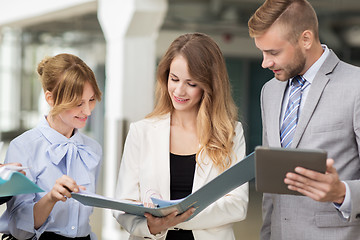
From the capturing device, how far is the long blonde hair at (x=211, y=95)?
218cm

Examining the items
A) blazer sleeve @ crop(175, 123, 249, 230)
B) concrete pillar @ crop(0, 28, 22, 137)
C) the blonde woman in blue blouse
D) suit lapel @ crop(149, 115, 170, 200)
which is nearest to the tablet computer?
blazer sleeve @ crop(175, 123, 249, 230)

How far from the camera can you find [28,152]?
2102mm

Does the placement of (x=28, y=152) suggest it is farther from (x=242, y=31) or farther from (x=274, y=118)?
(x=242, y=31)

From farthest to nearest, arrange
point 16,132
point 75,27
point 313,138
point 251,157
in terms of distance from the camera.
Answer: point 16,132
point 75,27
point 313,138
point 251,157

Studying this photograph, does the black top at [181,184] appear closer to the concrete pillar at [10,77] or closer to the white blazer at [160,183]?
the white blazer at [160,183]

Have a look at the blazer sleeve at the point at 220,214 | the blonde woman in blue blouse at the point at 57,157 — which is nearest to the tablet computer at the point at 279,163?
the blazer sleeve at the point at 220,214

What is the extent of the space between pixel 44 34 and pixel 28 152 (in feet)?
40.7

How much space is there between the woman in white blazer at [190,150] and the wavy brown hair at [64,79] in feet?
0.87

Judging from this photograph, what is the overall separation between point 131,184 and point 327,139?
0.76 m

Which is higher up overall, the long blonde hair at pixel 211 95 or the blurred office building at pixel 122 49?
the blurred office building at pixel 122 49

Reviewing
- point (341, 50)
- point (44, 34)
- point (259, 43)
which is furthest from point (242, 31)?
point (259, 43)

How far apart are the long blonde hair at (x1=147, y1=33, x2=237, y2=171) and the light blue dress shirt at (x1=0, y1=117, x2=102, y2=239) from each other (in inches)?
17.7

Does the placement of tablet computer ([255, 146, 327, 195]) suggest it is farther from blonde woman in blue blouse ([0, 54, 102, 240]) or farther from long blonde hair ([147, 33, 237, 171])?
blonde woman in blue blouse ([0, 54, 102, 240])

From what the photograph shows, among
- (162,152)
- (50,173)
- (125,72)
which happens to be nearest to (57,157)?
(50,173)
